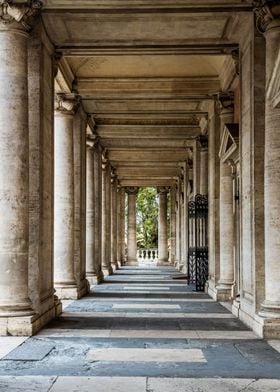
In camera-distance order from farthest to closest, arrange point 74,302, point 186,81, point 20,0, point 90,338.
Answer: point 186,81, point 74,302, point 20,0, point 90,338

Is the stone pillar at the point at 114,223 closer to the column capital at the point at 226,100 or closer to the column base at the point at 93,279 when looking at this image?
the column base at the point at 93,279

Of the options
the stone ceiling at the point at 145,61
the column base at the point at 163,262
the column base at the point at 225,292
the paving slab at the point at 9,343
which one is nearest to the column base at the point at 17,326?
the paving slab at the point at 9,343

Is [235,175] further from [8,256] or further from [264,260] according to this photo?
[8,256]

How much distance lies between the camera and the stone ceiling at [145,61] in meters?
11.7

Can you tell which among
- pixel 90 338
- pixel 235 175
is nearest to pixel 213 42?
pixel 235 175

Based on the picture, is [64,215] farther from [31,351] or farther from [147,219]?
[147,219]

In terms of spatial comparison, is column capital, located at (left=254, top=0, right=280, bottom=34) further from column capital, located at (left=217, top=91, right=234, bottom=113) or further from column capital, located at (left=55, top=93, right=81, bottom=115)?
column capital, located at (left=55, top=93, right=81, bottom=115)

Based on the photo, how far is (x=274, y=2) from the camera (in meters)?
10.6

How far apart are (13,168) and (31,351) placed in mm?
3166

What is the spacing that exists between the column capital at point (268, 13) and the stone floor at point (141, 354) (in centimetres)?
525

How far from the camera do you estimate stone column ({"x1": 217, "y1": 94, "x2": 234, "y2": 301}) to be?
16.5 metres

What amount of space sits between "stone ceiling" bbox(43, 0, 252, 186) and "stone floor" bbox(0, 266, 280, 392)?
5713 millimetres

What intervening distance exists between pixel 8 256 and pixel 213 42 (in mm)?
6407

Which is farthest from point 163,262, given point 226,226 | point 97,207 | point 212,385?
point 212,385
